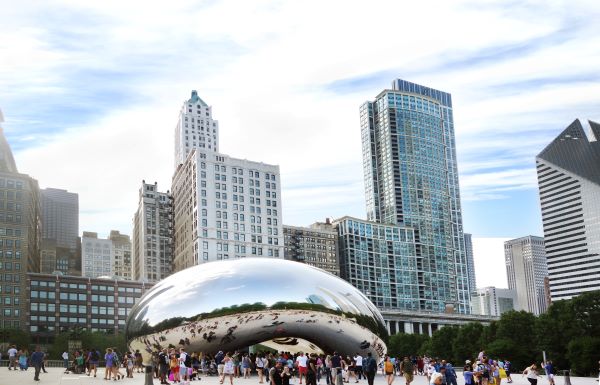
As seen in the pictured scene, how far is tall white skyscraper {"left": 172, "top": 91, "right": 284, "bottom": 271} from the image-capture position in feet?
538

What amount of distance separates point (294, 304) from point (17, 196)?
403ft

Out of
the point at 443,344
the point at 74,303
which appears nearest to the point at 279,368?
the point at 443,344

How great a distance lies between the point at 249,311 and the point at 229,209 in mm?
124770

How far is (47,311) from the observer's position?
155 meters

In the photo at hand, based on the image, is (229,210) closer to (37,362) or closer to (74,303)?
(74,303)

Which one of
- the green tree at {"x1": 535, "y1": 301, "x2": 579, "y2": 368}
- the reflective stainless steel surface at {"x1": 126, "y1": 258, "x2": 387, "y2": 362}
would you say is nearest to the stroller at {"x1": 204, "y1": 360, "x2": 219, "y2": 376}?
the reflective stainless steel surface at {"x1": 126, "y1": 258, "x2": 387, "y2": 362}

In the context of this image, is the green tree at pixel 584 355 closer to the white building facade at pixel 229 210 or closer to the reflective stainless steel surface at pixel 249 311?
the reflective stainless steel surface at pixel 249 311

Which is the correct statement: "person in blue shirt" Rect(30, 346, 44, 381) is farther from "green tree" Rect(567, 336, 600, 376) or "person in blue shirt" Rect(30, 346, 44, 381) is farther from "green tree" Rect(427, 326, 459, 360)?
"green tree" Rect(427, 326, 459, 360)

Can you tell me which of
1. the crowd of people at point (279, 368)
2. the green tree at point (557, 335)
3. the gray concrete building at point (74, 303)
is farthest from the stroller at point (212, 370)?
the gray concrete building at point (74, 303)

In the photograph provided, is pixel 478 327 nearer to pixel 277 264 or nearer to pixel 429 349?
pixel 429 349

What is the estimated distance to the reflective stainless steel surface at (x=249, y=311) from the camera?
1720 inches

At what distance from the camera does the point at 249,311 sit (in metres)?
43.8

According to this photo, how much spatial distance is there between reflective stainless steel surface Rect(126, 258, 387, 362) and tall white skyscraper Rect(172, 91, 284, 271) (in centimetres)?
11475

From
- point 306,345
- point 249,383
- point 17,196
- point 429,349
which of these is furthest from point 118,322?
point 249,383
